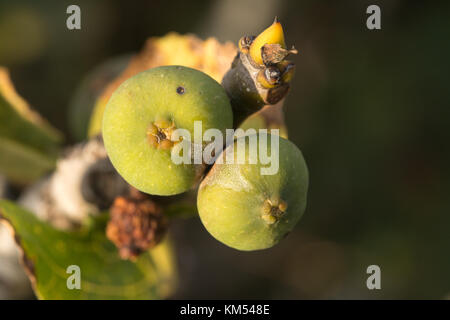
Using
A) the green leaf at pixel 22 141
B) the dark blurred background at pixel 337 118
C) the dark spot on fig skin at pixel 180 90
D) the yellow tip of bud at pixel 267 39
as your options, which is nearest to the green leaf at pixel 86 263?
the green leaf at pixel 22 141

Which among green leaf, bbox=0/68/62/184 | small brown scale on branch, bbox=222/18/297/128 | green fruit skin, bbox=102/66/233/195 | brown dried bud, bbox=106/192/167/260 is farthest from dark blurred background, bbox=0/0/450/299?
green fruit skin, bbox=102/66/233/195

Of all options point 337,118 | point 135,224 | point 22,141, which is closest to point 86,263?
point 135,224

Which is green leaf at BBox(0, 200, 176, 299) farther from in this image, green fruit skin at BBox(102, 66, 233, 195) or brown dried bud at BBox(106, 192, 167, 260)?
green fruit skin at BBox(102, 66, 233, 195)

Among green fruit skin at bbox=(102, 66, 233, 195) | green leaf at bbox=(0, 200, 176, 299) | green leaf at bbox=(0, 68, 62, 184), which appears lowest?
green leaf at bbox=(0, 200, 176, 299)

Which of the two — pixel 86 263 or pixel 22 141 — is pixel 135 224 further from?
pixel 22 141

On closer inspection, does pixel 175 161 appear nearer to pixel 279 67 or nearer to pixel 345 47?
pixel 279 67

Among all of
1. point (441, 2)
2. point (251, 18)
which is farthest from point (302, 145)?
point (441, 2)
